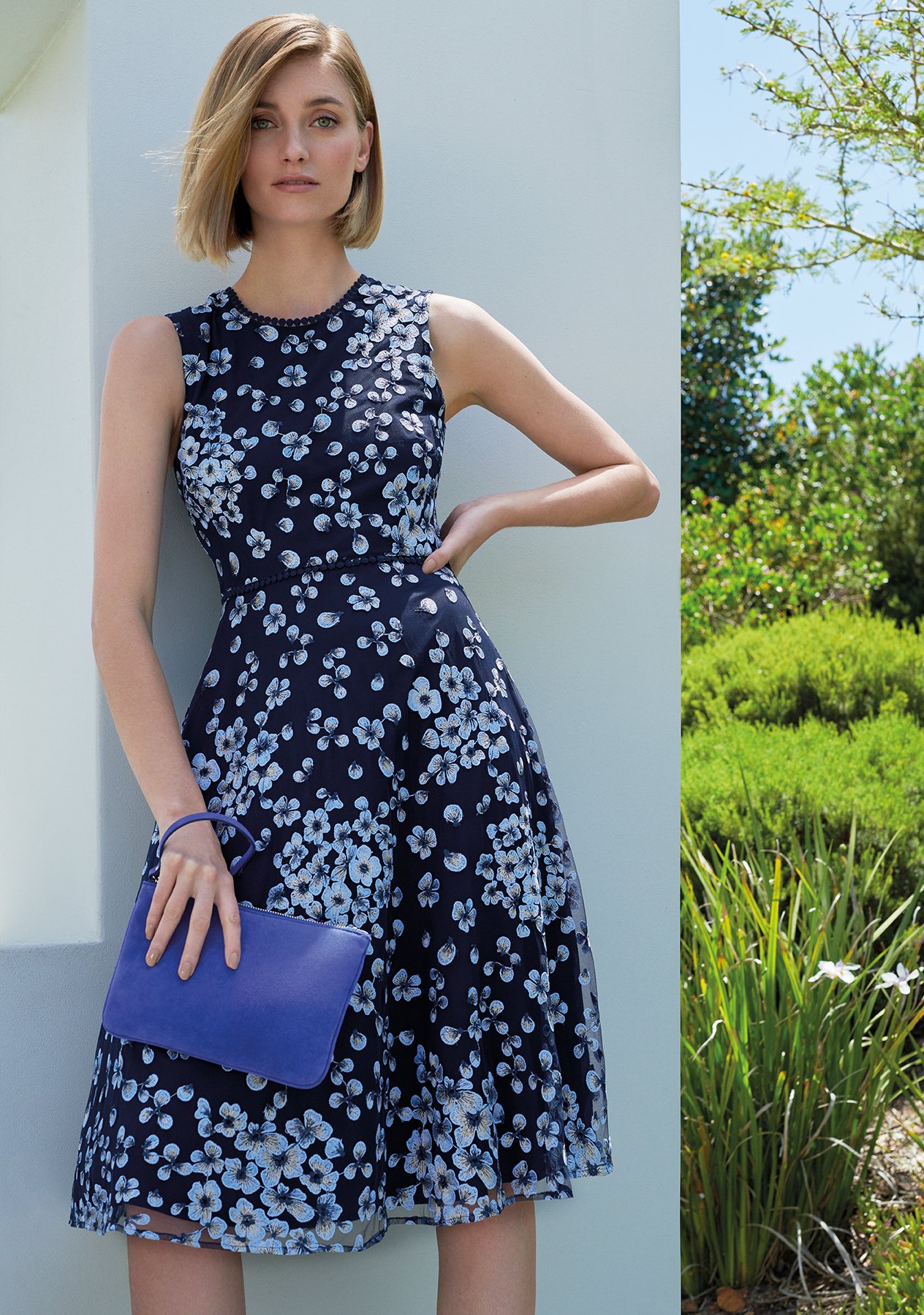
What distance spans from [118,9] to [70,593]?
0.89 meters

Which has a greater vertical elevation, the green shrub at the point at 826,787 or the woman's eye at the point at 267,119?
the woman's eye at the point at 267,119

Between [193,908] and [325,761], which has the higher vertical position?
[325,761]

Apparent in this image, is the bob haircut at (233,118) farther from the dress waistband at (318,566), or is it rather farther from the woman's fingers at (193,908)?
the woman's fingers at (193,908)

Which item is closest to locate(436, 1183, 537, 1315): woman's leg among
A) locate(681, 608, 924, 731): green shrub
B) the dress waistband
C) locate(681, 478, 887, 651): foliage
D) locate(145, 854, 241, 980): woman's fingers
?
locate(145, 854, 241, 980): woman's fingers

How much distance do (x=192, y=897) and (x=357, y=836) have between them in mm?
219

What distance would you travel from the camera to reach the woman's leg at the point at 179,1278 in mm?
1647

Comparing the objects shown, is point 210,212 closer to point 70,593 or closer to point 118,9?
point 118,9

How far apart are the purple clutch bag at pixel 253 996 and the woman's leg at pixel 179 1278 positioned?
0.29 m

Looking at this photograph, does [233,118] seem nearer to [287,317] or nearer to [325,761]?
[287,317]

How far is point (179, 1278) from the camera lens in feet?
5.41

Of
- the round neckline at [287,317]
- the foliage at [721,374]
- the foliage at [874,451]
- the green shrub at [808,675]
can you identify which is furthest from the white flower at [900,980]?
the foliage at [721,374]

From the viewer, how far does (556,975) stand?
189 centimetres

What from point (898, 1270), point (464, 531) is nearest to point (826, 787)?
point (898, 1270)

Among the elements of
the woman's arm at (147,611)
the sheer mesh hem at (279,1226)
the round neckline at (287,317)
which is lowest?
the sheer mesh hem at (279,1226)
